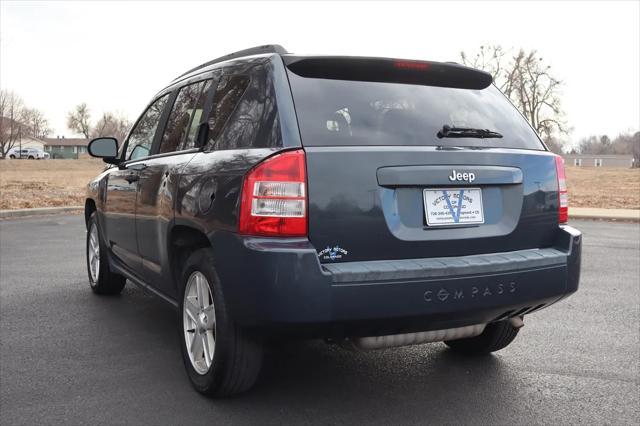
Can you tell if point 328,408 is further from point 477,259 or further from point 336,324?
point 477,259

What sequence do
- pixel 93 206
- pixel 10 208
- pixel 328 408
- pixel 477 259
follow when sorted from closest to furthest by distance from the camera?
pixel 477 259 < pixel 328 408 < pixel 93 206 < pixel 10 208

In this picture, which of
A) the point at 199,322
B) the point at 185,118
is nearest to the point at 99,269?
the point at 185,118

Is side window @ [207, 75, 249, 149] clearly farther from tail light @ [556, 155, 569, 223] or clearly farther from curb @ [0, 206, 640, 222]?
curb @ [0, 206, 640, 222]

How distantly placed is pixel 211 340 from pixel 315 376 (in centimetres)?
76

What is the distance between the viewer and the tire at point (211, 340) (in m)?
3.08

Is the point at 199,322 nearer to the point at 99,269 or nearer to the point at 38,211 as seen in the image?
the point at 99,269

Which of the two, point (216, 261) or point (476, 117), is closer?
point (216, 261)

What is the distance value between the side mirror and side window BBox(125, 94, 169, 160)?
16 cm

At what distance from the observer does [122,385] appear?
3.55 m

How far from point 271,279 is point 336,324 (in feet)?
1.18

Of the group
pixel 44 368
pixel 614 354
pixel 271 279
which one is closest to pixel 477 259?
pixel 271 279

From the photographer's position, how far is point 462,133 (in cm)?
321

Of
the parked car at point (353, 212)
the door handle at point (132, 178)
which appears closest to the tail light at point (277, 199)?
the parked car at point (353, 212)

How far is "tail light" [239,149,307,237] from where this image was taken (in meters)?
2.75
